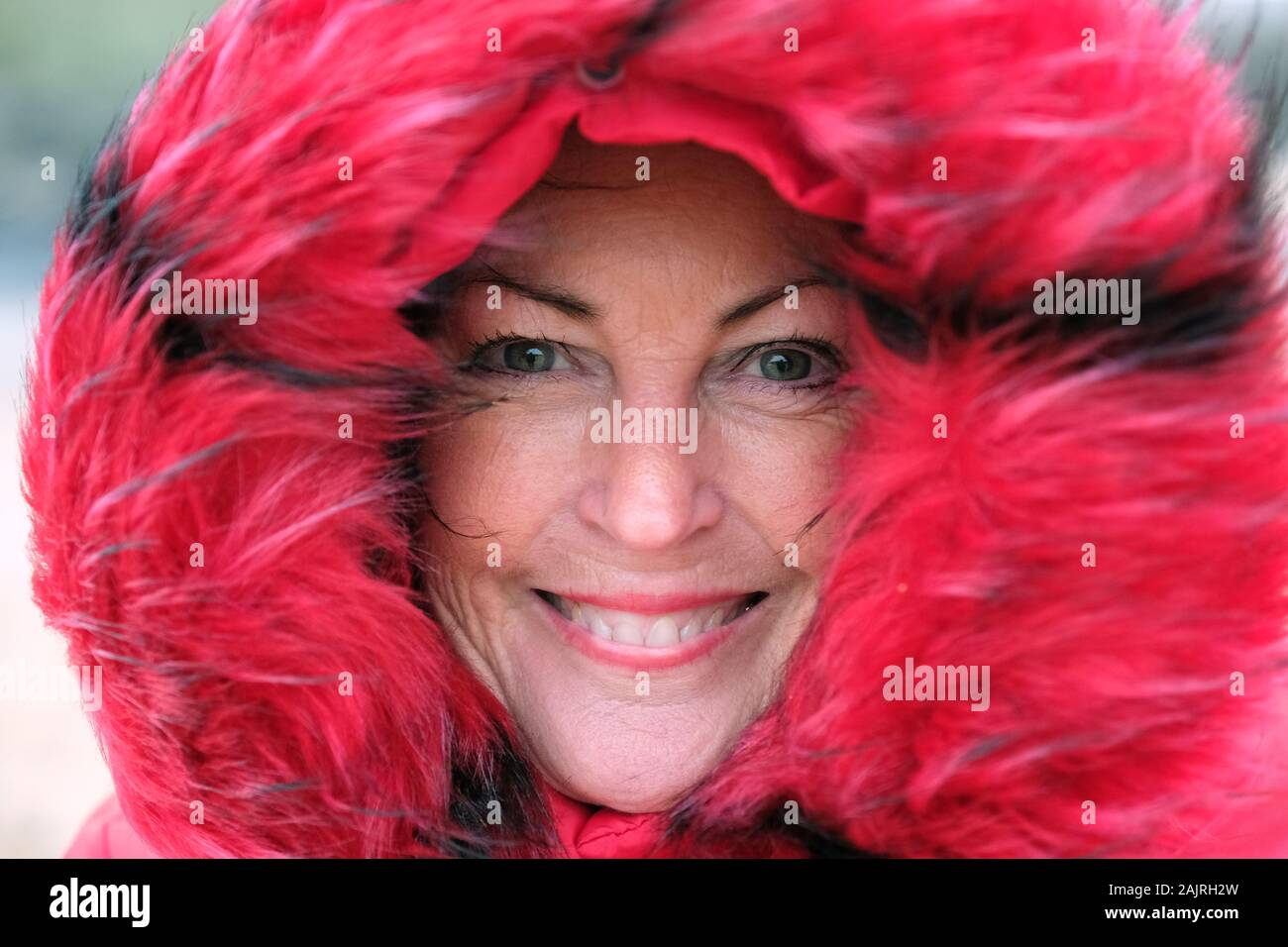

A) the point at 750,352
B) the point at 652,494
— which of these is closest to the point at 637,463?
the point at 652,494

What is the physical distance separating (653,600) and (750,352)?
0.21m

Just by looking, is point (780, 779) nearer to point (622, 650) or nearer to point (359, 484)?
point (622, 650)

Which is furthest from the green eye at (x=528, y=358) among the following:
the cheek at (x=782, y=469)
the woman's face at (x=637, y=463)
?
the cheek at (x=782, y=469)

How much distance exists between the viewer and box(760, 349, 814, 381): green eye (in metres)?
0.84

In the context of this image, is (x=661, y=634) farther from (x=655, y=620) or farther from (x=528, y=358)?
(x=528, y=358)

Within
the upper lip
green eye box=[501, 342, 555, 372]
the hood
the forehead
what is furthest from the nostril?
the upper lip

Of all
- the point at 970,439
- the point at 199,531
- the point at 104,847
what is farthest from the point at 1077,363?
the point at 104,847

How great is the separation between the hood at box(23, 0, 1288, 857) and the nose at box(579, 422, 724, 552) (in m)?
0.11

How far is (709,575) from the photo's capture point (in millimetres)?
851

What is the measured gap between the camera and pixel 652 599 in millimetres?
851

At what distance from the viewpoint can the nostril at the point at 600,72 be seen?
0.67m

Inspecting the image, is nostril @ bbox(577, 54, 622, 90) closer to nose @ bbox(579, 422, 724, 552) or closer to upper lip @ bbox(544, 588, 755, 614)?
nose @ bbox(579, 422, 724, 552)
